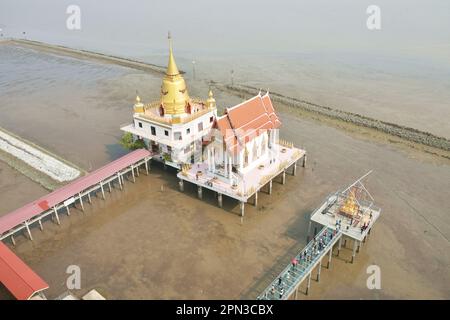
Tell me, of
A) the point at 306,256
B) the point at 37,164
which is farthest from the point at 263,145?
the point at 37,164

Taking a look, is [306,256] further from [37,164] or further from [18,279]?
[37,164]

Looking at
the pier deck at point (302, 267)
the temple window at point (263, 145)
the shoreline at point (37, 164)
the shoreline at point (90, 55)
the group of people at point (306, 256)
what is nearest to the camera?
the pier deck at point (302, 267)

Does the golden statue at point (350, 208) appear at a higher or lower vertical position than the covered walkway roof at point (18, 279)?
higher

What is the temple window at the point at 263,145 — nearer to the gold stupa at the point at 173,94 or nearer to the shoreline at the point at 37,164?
the gold stupa at the point at 173,94

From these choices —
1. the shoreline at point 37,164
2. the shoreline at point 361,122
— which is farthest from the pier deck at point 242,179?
the shoreline at point 361,122

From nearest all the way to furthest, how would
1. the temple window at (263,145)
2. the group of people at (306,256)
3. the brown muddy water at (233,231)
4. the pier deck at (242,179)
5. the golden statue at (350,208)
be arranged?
1. the group of people at (306,256)
2. the brown muddy water at (233,231)
3. the golden statue at (350,208)
4. the pier deck at (242,179)
5. the temple window at (263,145)

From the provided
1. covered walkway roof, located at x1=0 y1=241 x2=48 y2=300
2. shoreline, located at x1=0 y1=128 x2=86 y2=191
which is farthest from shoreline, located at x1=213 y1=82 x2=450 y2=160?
covered walkway roof, located at x1=0 y1=241 x2=48 y2=300

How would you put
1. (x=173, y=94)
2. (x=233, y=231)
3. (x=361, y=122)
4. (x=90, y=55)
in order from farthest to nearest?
(x=90, y=55), (x=361, y=122), (x=173, y=94), (x=233, y=231)

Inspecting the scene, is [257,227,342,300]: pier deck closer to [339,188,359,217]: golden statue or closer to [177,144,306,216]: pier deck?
[339,188,359,217]: golden statue
